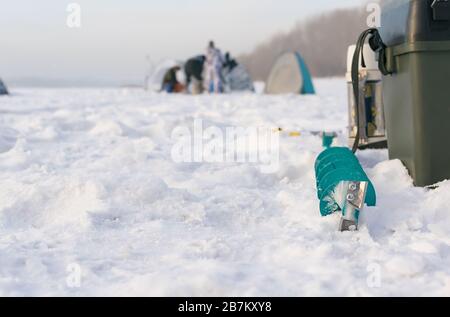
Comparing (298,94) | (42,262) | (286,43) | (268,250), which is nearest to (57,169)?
(42,262)

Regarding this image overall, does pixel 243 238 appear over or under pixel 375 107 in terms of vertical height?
under

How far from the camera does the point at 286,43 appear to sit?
63031 mm

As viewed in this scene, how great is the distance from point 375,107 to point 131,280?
8.15 feet

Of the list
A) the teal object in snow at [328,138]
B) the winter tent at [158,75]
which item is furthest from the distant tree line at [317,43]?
the teal object in snow at [328,138]

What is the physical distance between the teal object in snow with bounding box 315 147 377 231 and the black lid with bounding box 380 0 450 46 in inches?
24.3

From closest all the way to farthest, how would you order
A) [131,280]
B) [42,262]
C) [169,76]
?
[131,280] → [42,262] → [169,76]

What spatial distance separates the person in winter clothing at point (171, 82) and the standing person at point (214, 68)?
1202mm

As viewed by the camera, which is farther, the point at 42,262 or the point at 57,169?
the point at 57,169

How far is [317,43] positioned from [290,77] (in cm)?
4593

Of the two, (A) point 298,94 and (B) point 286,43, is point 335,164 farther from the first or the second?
(B) point 286,43

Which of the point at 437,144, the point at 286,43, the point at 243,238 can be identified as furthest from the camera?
the point at 286,43

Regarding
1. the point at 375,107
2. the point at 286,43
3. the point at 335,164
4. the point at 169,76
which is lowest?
the point at 335,164

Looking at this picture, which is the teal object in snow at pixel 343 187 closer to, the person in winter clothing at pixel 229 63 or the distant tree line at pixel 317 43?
the person in winter clothing at pixel 229 63

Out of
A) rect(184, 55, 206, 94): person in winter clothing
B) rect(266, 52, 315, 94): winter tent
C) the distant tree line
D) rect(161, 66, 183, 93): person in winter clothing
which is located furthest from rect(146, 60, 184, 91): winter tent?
the distant tree line
